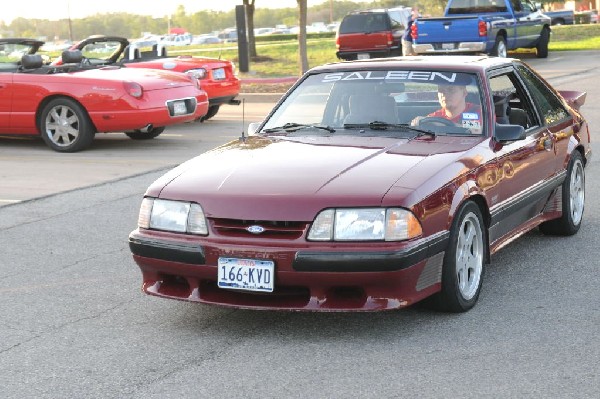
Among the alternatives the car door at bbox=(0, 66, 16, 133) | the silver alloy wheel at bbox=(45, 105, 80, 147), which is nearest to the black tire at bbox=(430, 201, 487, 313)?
the silver alloy wheel at bbox=(45, 105, 80, 147)

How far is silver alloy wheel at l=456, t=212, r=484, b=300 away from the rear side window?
85.0 feet

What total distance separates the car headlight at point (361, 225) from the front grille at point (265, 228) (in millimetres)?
75

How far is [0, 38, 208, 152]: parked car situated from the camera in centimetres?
1349

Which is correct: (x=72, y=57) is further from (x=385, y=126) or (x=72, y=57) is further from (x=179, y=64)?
(x=385, y=126)

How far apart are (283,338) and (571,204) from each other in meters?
→ 3.23

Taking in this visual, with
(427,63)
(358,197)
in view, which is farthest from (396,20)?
(358,197)

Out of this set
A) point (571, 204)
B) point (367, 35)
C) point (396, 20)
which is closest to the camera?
Result: point (571, 204)

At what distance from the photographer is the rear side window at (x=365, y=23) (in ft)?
104

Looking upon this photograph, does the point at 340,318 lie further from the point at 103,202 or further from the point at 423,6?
the point at 423,6

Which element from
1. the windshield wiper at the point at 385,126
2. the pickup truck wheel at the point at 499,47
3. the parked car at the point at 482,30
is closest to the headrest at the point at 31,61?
the windshield wiper at the point at 385,126

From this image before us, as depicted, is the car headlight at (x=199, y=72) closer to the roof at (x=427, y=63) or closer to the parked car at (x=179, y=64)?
the parked car at (x=179, y=64)

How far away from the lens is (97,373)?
507 cm

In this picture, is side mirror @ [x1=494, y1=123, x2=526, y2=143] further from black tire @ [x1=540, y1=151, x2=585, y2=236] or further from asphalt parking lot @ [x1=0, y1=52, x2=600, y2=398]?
black tire @ [x1=540, y1=151, x2=585, y2=236]

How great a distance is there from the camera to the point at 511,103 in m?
7.66
